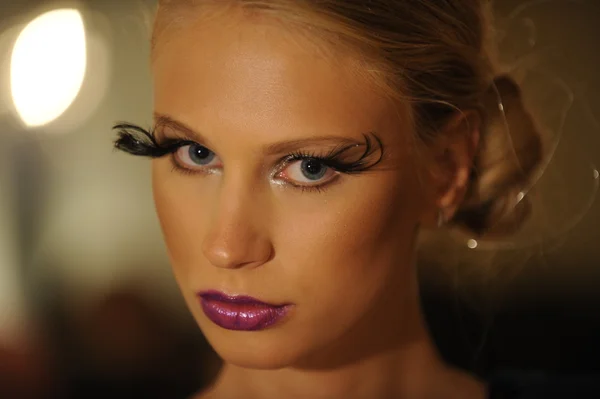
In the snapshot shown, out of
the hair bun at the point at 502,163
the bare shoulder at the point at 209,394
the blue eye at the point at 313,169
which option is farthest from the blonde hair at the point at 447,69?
the bare shoulder at the point at 209,394

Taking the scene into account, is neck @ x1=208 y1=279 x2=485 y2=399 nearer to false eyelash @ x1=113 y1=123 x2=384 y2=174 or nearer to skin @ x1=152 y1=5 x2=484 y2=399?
skin @ x1=152 y1=5 x2=484 y2=399

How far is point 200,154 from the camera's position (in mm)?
729

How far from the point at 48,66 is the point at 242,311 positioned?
0.37m

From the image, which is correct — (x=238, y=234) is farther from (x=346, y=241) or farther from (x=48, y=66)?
(x=48, y=66)

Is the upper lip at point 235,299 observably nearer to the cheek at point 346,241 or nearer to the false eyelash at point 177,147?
the cheek at point 346,241

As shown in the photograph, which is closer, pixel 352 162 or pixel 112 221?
pixel 352 162

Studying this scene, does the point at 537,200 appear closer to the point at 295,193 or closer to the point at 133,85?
the point at 295,193

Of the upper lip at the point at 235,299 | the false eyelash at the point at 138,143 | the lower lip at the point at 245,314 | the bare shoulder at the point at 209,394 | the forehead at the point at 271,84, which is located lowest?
the bare shoulder at the point at 209,394

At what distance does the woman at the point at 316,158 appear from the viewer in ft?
2.19

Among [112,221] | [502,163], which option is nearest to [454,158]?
[502,163]

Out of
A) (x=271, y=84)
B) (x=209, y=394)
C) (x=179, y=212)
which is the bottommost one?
(x=209, y=394)

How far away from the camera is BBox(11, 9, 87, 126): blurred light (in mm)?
805

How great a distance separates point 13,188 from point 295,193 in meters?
0.35

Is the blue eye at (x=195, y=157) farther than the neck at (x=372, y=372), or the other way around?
the neck at (x=372, y=372)
